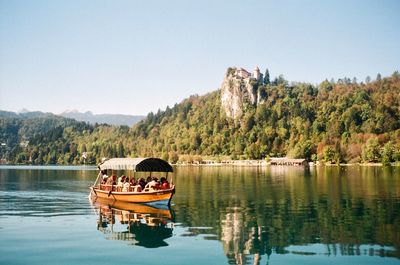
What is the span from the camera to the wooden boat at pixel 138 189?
46584mm

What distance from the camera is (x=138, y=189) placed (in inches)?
1954

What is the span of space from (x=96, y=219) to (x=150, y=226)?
21.0 feet

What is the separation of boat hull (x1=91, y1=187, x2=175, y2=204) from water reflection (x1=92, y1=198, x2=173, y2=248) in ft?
1.95

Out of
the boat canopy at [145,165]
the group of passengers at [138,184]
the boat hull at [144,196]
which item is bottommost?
the boat hull at [144,196]

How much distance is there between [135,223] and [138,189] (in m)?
12.2

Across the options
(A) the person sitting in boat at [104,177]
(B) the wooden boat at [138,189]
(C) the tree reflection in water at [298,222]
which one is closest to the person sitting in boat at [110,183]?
(B) the wooden boat at [138,189]

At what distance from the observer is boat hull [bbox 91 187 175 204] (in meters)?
46.2

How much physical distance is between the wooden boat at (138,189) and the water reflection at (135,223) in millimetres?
791

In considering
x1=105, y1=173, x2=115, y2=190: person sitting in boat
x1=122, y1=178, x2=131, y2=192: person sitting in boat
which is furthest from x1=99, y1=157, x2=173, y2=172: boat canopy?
x1=105, y1=173, x2=115, y2=190: person sitting in boat

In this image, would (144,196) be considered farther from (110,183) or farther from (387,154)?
(387,154)

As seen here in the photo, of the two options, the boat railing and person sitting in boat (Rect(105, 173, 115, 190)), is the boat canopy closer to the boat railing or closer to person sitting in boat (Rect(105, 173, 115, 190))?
person sitting in boat (Rect(105, 173, 115, 190))

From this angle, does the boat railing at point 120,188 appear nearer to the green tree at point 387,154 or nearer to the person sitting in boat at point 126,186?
the person sitting in boat at point 126,186

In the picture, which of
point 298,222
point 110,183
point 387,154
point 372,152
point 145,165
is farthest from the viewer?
point 372,152

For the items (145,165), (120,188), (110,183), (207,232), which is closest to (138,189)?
(145,165)
